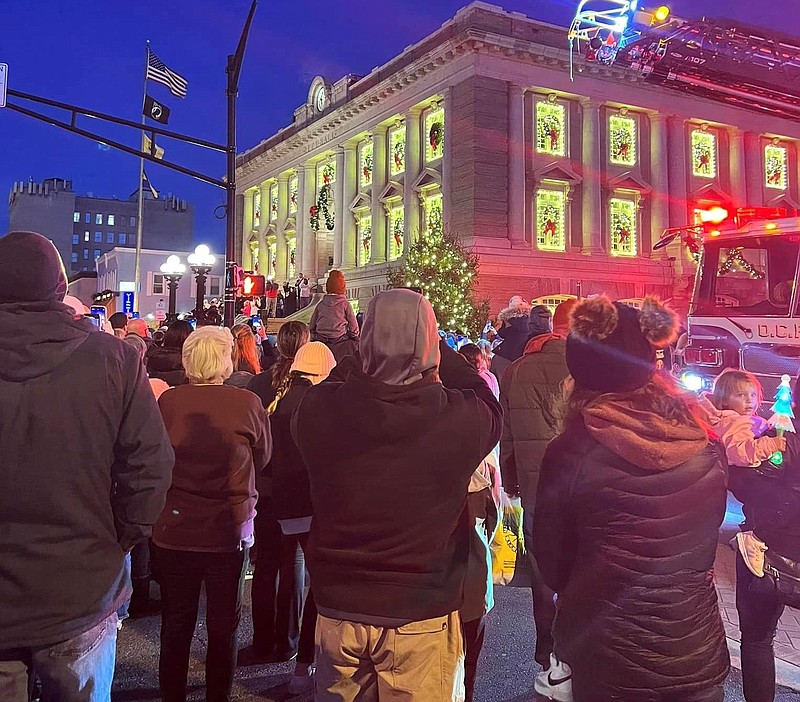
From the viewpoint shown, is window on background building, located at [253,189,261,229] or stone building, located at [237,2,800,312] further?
window on background building, located at [253,189,261,229]

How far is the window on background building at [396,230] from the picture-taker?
129 ft


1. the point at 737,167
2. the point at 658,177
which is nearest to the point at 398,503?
the point at 658,177

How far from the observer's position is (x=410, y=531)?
7.48ft

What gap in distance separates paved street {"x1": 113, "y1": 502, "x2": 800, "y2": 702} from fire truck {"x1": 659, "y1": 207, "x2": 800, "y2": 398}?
465cm

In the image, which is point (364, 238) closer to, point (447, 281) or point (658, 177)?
point (658, 177)

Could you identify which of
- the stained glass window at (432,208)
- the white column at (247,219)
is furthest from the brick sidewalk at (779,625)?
the white column at (247,219)

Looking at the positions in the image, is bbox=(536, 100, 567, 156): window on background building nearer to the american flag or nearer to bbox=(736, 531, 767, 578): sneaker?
the american flag

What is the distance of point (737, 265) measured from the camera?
964cm

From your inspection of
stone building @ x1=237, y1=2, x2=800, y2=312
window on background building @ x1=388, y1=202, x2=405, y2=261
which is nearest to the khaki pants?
stone building @ x1=237, y1=2, x2=800, y2=312

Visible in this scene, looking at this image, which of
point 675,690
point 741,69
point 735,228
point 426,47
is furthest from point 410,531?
point 426,47

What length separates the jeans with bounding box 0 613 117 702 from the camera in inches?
87.4

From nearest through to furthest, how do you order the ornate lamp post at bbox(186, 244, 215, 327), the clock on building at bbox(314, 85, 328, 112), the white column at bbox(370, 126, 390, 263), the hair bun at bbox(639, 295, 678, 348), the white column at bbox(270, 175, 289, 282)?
the hair bun at bbox(639, 295, 678, 348) → the ornate lamp post at bbox(186, 244, 215, 327) → the white column at bbox(370, 126, 390, 263) → the clock on building at bbox(314, 85, 328, 112) → the white column at bbox(270, 175, 289, 282)

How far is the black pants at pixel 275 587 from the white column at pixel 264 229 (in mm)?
53134

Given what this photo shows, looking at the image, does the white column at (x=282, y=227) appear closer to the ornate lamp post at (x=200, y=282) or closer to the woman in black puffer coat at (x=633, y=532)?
the ornate lamp post at (x=200, y=282)
